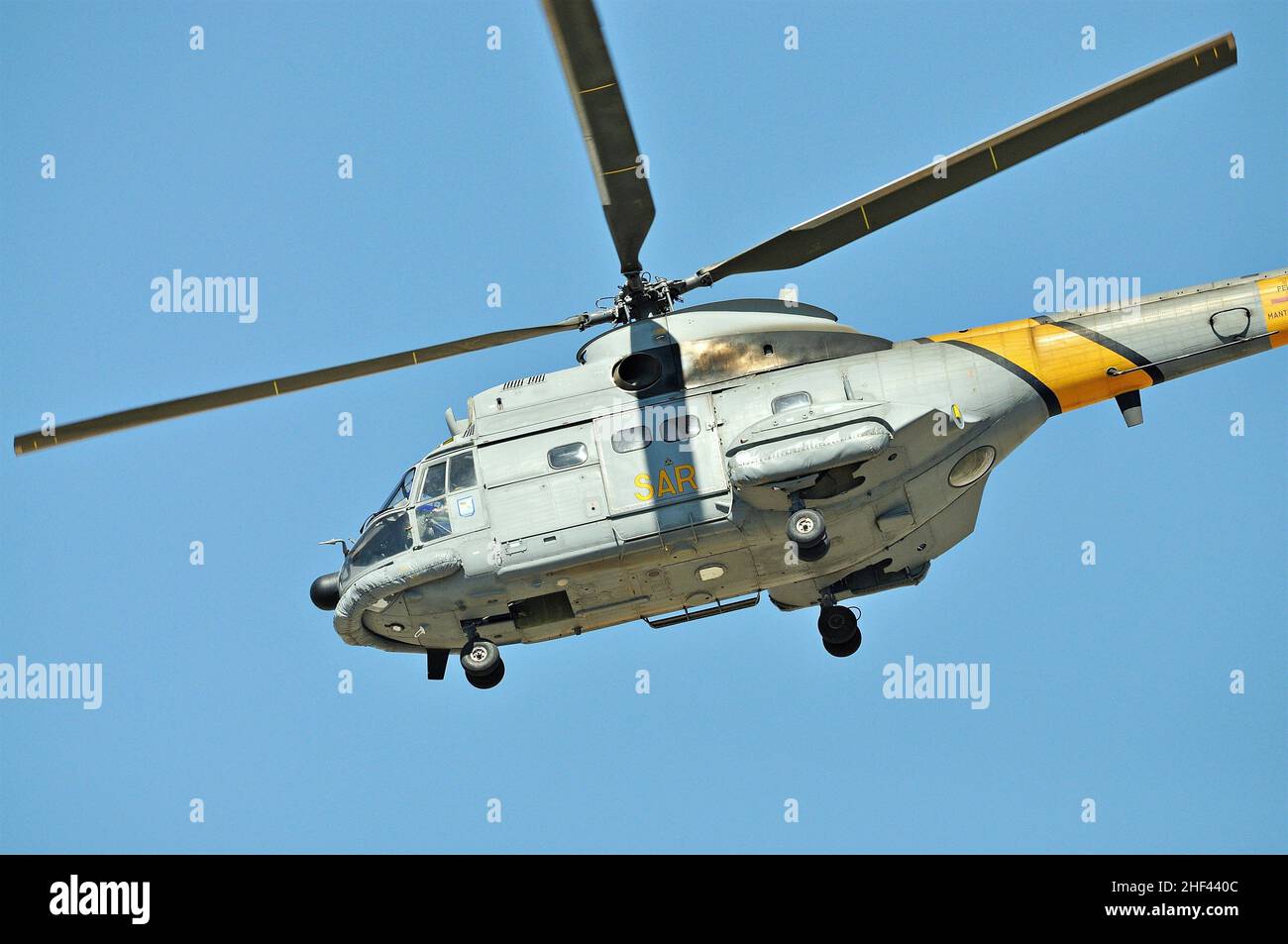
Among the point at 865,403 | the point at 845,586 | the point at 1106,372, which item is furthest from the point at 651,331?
the point at 1106,372

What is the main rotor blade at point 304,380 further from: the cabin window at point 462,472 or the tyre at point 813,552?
the tyre at point 813,552

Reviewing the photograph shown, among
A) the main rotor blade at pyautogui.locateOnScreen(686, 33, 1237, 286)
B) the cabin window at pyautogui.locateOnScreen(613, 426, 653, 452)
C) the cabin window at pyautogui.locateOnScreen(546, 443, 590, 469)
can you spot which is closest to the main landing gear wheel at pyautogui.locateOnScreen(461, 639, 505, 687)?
the cabin window at pyautogui.locateOnScreen(546, 443, 590, 469)

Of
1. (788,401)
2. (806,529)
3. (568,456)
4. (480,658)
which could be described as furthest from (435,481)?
(806,529)

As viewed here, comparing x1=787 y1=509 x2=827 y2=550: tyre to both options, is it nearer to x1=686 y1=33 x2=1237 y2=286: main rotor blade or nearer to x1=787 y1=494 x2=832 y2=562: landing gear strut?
x1=787 y1=494 x2=832 y2=562: landing gear strut

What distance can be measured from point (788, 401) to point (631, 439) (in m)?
1.90

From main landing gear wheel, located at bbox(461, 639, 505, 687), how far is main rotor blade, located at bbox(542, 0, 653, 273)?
201 inches

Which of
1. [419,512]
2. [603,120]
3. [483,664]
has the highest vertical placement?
[603,120]

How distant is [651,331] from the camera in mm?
18297

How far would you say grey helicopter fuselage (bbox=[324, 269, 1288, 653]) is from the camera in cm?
1750

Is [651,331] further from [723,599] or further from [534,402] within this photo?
[723,599]

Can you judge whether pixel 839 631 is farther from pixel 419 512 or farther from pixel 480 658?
pixel 419 512

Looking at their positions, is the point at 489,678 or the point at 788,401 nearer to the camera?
the point at 788,401

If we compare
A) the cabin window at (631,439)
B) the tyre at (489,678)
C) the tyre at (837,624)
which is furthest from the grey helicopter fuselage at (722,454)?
the tyre at (837,624)

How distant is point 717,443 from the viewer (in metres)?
17.7
